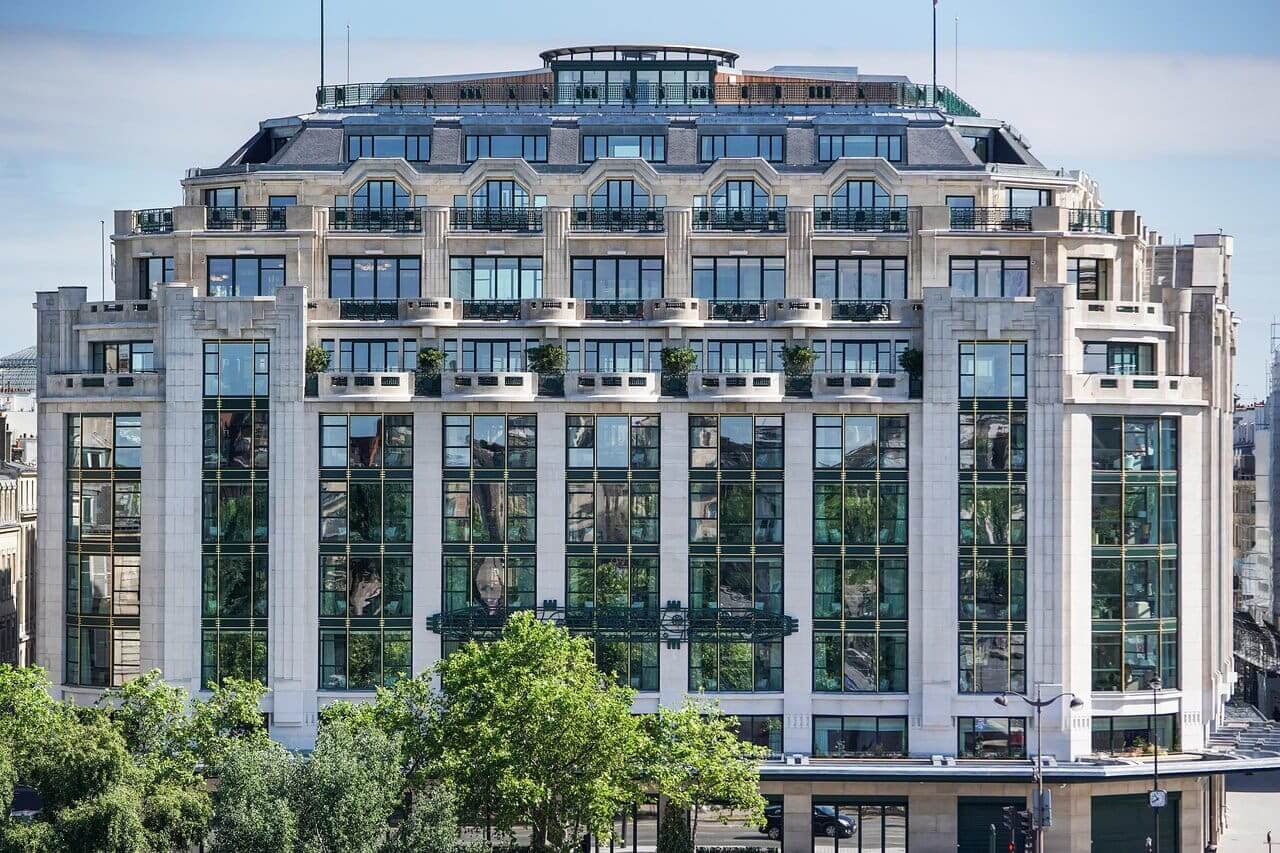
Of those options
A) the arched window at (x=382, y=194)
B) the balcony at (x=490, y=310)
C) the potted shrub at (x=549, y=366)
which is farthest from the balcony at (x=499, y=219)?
the potted shrub at (x=549, y=366)

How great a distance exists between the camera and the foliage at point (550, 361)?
114375 millimetres

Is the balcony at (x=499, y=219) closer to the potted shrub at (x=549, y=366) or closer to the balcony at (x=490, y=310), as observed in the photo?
the balcony at (x=490, y=310)

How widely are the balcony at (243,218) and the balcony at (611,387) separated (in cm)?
1702

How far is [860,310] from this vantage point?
4589 inches

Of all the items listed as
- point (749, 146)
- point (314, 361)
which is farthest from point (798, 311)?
point (314, 361)

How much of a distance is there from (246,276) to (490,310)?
12.1m

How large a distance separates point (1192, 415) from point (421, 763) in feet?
133

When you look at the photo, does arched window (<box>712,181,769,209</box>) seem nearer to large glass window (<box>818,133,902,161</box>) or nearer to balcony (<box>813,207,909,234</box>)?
balcony (<box>813,207,909,234</box>)

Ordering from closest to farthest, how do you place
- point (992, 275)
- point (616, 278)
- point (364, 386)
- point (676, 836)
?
point (676, 836) → point (364, 386) → point (992, 275) → point (616, 278)

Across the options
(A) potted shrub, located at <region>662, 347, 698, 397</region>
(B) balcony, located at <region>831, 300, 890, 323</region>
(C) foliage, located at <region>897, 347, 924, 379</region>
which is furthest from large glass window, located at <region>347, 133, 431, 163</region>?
(C) foliage, located at <region>897, 347, 924, 379</region>

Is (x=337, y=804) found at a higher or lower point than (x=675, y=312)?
lower

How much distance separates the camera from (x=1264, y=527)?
628ft

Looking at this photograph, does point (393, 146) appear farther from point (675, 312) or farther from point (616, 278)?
point (675, 312)

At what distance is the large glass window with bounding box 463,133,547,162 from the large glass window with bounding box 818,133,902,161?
46.6 feet
